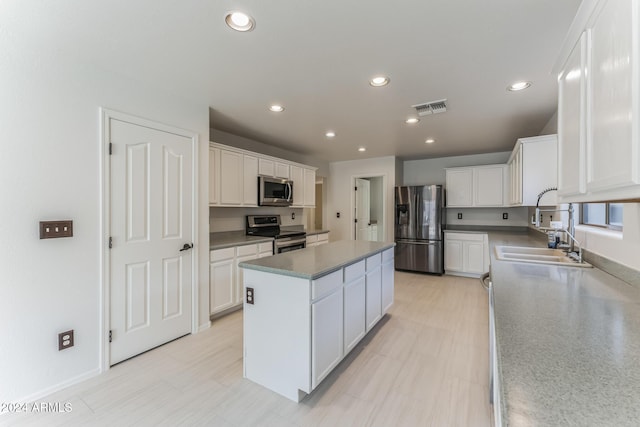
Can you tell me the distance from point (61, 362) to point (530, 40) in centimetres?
383

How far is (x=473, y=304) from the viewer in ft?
11.5

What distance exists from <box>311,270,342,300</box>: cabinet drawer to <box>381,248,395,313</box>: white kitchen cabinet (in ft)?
3.53

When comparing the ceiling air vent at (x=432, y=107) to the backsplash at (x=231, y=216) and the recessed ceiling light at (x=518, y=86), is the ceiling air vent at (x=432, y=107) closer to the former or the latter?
the recessed ceiling light at (x=518, y=86)

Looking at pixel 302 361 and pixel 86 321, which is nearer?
pixel 302 361

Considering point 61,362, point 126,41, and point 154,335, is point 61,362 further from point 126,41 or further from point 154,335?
point 126,41

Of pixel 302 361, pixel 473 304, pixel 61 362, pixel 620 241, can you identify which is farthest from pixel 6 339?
pixel 473 304

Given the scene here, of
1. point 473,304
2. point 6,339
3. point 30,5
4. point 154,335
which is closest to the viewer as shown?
point 30,5

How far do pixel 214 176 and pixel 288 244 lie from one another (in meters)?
1.40

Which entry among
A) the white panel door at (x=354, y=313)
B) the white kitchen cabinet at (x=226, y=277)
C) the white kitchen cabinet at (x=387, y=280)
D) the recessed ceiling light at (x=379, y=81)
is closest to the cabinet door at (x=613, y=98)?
the recessed ceiling light at (x=379, y=81)

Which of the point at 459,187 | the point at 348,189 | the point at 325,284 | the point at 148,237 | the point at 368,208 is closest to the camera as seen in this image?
the point at 325,284

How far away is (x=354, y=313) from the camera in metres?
2.34

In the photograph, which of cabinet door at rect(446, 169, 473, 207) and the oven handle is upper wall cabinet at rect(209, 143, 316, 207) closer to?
the oven handle

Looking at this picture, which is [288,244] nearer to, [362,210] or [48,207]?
[48,207]

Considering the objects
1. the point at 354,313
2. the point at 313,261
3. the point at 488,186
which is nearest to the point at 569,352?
the point at 313,261
